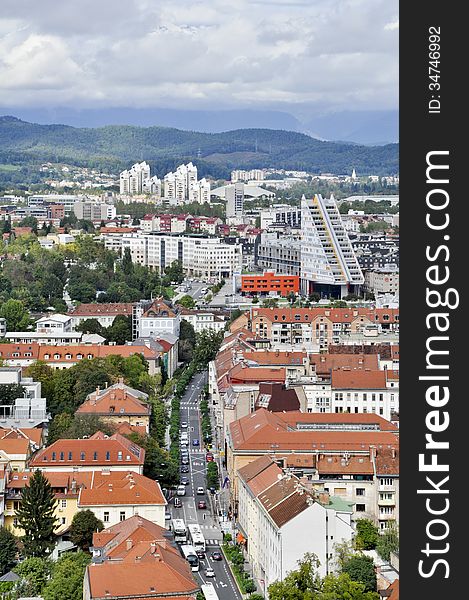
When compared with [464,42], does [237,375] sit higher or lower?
lower

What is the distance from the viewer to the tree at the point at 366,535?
2425 cm

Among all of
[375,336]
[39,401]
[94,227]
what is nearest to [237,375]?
[39,401]

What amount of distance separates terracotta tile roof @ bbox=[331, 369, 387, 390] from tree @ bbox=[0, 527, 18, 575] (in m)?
13.7

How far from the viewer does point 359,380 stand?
37500mm

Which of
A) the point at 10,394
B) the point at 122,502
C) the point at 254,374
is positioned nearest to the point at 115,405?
the point at 10,394

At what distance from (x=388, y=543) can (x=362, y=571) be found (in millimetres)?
2421

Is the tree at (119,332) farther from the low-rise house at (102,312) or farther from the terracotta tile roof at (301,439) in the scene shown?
the terracotta tile roof at (301,439)

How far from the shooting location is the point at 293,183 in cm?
16712

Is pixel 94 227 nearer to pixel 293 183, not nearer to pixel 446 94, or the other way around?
pixel 293 183

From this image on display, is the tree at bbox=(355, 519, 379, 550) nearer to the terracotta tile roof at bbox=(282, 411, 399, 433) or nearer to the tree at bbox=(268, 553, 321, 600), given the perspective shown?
the tree at bbox=(268, 553, 321, 600)

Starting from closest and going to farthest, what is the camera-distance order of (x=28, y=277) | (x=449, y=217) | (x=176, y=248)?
(x=449, y=217) → (x=28, y=277) → (x=176, y=248)

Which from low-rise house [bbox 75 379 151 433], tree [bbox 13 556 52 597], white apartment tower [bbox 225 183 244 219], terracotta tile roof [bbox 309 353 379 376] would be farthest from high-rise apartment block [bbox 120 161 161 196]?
tree [bbox 13 556 52 597]

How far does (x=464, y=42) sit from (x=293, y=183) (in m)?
157

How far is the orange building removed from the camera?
68875 mm
